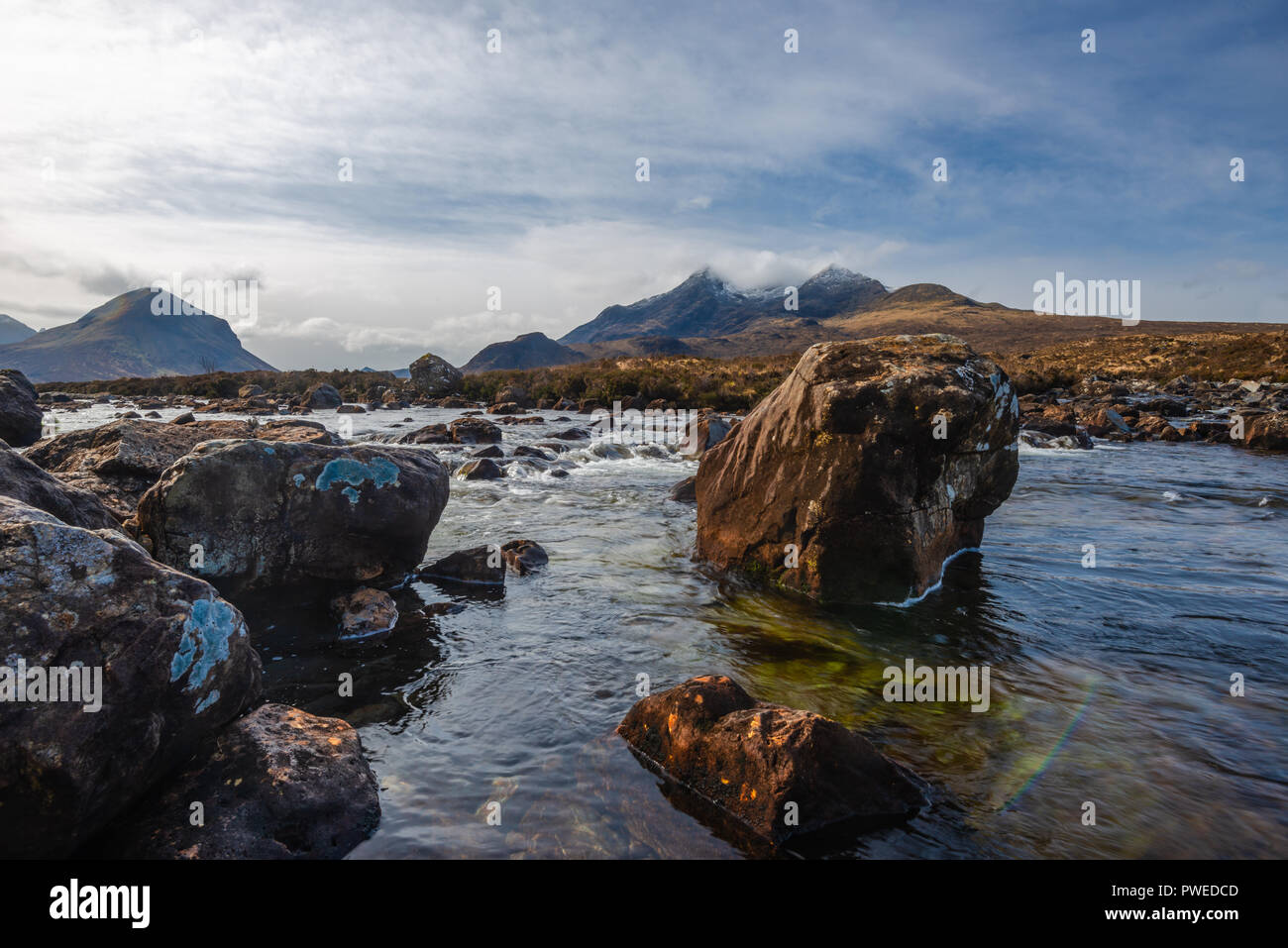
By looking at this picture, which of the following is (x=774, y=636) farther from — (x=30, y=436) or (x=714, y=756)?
(x=30, y=436)

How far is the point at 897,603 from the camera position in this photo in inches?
331

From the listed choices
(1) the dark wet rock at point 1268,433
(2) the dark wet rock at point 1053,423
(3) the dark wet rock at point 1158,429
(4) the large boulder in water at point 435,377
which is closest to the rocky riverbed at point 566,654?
(2) the dark wet rock at point 1053,423

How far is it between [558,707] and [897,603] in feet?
16.0

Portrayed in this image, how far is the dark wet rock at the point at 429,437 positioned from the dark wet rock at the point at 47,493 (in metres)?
17.9

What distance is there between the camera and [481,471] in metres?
17.8

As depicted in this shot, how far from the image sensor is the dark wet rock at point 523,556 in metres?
9.66

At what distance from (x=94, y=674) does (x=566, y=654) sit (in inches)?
158

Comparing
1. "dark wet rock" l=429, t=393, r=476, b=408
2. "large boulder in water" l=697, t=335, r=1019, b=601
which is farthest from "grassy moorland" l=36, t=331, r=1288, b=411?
"large boulder in water" l=697, t=335, r=1019, b=601

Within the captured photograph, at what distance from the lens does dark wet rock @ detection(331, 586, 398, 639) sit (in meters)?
7.07

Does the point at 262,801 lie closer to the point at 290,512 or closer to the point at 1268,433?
the point at 290,512

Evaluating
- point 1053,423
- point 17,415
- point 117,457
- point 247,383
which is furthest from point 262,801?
point 247,383

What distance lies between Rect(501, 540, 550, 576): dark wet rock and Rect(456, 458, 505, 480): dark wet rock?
7.67 m

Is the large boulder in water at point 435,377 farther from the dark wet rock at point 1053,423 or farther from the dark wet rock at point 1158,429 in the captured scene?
the dark wet rock at point 1158,429
